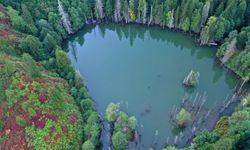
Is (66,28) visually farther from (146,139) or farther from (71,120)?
(146,139)

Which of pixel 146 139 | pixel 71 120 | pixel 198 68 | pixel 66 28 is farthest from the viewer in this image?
pixel 66 28

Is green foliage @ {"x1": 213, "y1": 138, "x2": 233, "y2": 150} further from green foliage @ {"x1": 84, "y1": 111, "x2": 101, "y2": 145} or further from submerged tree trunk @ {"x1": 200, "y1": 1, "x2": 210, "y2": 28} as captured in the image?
submerged tree trunk @ {"x1": 200, "y1": 1, "x2": 210, "y2": 28}

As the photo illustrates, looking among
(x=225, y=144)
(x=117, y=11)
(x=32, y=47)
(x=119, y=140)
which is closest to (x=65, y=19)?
(x=117, y=11)

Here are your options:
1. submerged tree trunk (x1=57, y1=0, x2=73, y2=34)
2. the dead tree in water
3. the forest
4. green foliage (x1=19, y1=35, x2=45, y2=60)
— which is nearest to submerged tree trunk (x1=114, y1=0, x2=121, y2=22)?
the forest

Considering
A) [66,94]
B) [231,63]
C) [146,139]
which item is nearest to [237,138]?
[146,139]

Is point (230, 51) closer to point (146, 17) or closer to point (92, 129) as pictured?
point (146, 17)

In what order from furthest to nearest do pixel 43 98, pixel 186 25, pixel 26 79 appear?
pixel 186 25, pixel 26 79, pixel 43 98
